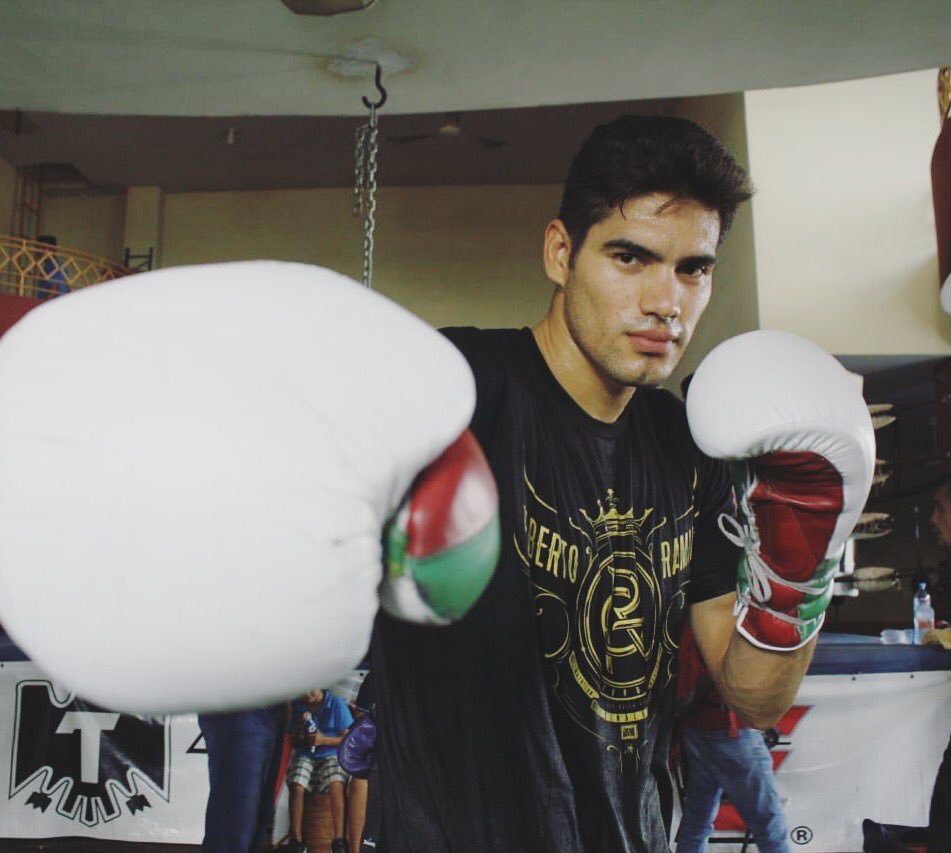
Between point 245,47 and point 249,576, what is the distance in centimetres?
153

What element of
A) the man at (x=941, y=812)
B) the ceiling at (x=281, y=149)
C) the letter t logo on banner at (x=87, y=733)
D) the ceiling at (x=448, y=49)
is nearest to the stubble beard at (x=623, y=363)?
the ceiling at (x=448, y=49)

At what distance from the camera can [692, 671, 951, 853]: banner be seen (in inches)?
105

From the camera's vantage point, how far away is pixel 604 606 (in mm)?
1197

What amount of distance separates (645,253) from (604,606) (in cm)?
52

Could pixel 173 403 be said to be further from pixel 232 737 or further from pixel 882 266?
pixel 882 266

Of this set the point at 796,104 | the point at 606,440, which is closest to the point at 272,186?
the point at 796,104

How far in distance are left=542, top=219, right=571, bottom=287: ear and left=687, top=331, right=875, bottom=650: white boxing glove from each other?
337 mm

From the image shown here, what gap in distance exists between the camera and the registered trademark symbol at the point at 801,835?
2666mm

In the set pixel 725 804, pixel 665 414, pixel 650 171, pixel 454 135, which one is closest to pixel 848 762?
pixel 725 804

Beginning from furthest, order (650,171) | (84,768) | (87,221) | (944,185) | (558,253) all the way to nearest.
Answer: (87,221), (944,185), (84,768), (558,253), (650,171)

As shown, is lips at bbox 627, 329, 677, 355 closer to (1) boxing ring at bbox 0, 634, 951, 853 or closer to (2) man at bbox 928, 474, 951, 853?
(1) boxing ring at bbox 0, 634, 951, 853

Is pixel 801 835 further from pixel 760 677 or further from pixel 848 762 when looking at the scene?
pixel 760 677

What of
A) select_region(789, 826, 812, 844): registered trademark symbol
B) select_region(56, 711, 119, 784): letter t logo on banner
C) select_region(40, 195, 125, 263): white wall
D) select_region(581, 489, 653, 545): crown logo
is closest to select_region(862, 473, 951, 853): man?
select_region(789, 826, 812, 844): registered trademark symbol

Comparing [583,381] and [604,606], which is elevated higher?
[583,381]
